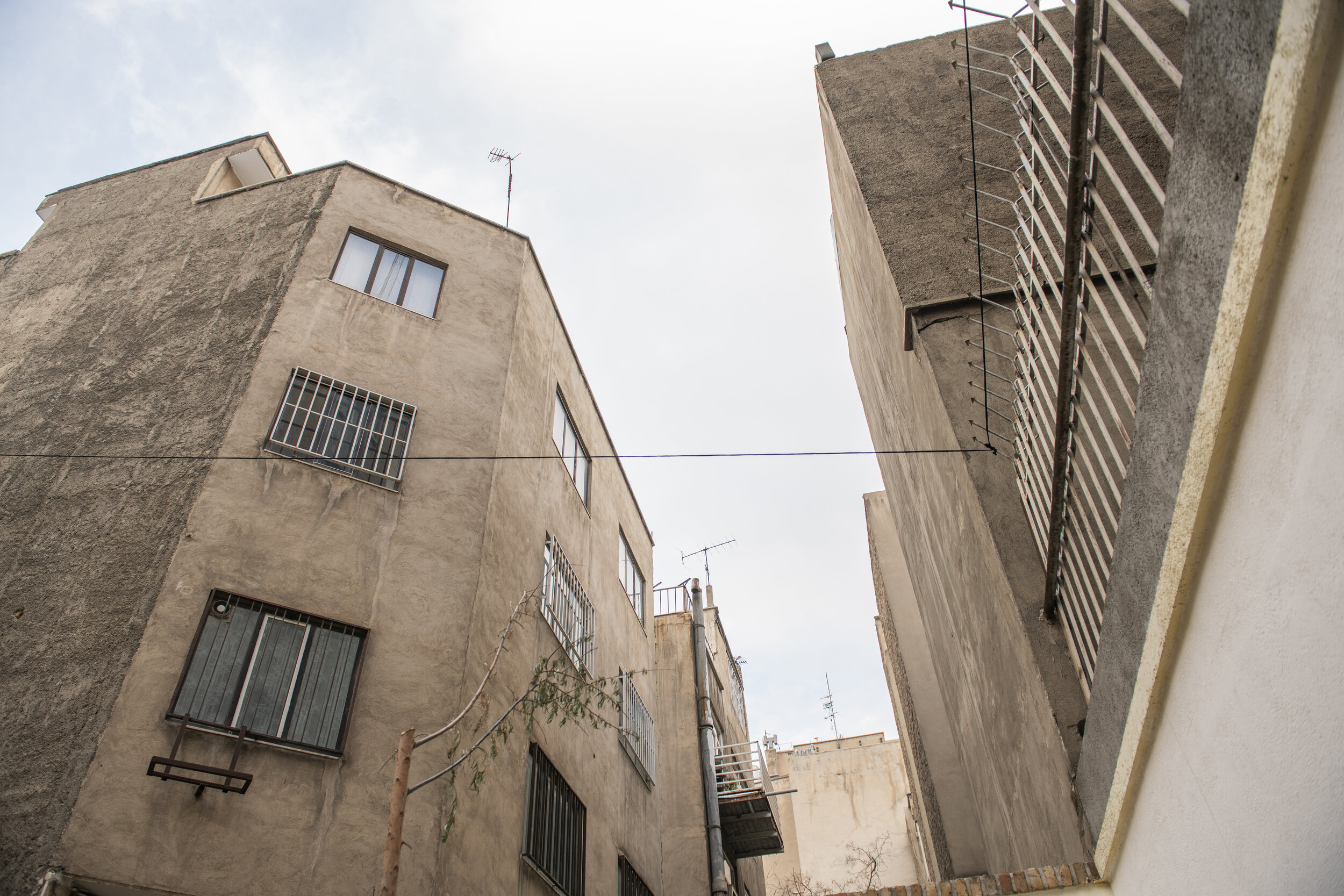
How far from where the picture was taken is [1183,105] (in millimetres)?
2936

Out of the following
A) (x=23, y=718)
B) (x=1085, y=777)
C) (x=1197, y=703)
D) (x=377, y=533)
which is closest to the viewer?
(x=1197, y=703)

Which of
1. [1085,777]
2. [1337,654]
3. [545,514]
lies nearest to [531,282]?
[545,514]

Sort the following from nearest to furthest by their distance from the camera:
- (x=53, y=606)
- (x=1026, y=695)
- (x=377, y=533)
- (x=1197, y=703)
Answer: (x=1197, y=703)
(x=1026, y=695)
(x=53, y=606)
(x=377, y=533)

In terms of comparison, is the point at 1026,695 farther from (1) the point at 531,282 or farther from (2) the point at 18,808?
(1) the point at 531,282

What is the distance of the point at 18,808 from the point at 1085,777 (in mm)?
7172

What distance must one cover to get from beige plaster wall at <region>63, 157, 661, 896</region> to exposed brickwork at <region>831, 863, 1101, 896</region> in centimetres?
396

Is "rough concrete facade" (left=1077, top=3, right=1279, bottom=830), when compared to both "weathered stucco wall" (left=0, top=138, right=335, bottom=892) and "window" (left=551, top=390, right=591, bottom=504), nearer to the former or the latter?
"weathered stucco wall" (left=0, top=138, right=335, bottom=892)

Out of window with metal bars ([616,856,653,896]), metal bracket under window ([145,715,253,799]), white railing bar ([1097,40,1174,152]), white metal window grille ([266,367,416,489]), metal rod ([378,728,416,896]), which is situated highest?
white metal window grille ([266,367,416,489])

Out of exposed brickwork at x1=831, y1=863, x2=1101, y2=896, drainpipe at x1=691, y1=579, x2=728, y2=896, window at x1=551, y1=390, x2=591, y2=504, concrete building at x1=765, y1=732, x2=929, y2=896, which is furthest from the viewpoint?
concrete building at x1=765, y1=732, x2=929, y2=896

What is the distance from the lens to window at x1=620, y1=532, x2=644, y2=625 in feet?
51.8

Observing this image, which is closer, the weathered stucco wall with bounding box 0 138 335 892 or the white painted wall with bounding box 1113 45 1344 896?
the white painted wall with bounding box 1113 45 1344 896

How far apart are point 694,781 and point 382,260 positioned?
1159 centimetres

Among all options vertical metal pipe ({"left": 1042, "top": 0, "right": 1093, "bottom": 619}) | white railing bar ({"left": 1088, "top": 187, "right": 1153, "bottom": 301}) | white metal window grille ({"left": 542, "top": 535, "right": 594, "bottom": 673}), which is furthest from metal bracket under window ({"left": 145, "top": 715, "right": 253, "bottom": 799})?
white railing bar ({"left": 1088, "top": 187, "right": 1153, "bottom": 301})

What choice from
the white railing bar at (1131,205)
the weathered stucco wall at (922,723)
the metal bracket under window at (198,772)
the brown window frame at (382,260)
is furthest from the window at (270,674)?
the weathered stucco wall at (922,723)
